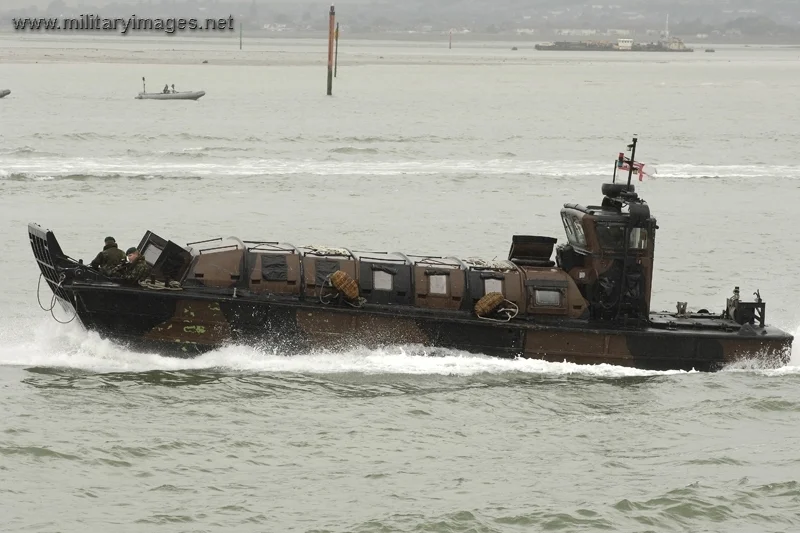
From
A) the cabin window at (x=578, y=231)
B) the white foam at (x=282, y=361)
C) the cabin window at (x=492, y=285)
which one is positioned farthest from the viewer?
the cabin window at (x=578, y=231)

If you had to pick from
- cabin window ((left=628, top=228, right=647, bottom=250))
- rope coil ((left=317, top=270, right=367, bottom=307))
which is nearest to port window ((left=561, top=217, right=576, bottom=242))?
cabin window ((left=628, top=228, right=647, bottom=250))

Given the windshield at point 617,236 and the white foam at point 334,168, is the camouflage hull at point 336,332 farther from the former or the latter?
the white foam at point 334,168

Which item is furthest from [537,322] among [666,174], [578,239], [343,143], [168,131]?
[168,131]

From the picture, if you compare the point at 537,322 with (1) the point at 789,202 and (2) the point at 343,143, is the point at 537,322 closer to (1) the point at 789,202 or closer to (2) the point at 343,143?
(1) the point at 789,202

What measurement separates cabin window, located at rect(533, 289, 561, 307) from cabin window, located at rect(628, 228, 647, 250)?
1750 millimetres

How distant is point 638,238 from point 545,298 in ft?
6.85

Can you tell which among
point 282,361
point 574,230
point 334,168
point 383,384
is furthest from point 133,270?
point 334,168

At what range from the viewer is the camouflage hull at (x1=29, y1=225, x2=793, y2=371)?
22.1 meters

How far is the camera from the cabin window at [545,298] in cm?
2306

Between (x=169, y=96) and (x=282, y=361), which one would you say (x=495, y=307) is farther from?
(x=169, y=96)

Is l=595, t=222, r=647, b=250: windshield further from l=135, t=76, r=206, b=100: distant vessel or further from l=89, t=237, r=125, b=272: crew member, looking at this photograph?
l=135, t=76, r=206, b=100: distant vessel

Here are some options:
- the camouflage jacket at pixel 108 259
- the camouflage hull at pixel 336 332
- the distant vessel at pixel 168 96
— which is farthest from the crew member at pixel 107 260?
the distant vessel at pixel 168 96

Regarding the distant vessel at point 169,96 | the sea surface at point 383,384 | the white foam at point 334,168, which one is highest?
the distant vessel at point 169,96

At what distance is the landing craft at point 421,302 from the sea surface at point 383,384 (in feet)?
1.28
